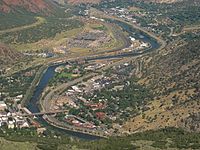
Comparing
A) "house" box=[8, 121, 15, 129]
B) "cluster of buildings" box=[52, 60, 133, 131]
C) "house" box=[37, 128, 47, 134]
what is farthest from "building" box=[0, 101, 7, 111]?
"house" box=[37, 128, 47, 134]

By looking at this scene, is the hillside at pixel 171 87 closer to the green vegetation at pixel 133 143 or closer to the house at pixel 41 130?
the green vegetation at pixel 133 143

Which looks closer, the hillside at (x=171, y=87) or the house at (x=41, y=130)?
the house at (x=41, y=130)

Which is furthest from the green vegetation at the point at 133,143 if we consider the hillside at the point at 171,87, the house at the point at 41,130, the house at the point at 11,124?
the house at the point at 11,124

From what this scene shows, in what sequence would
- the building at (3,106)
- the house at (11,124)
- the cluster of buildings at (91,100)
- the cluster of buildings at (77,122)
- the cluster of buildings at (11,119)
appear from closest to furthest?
the house at (11,124)
the cluster of buildings at (11,119)
the cluster of buildings at (77,122)
the cluster of buildings at (91,100)
the building at (3,106)

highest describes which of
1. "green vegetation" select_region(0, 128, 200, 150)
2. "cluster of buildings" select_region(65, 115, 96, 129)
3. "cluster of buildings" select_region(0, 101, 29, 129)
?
"green vegetation" select_region(0, 128, 200, 150)

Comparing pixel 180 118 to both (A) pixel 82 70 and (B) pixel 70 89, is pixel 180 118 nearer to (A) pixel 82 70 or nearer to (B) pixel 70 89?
(B) pixel 70 89

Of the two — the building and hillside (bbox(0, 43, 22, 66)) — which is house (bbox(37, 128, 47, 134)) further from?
hillside (bbox(0, 43, 22, 66))

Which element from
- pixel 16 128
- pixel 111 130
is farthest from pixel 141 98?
pixel 16 128

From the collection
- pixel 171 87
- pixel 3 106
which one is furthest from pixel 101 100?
pixel 3 106

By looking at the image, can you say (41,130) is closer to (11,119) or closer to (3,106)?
(11,119)

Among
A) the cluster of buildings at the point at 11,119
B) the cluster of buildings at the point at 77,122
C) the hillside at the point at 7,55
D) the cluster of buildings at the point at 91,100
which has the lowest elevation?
the hillside at the point at 7,55

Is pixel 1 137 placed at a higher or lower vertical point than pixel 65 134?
higher
